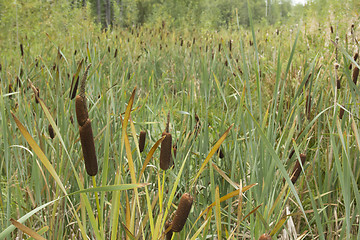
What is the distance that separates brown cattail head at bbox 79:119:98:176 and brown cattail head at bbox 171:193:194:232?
169mm

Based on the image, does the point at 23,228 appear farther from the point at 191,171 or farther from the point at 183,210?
the point at 191,171

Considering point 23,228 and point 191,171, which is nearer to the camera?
point 23,228

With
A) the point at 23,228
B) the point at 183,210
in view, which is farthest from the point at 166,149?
the point at 23,228

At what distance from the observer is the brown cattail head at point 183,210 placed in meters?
0.54

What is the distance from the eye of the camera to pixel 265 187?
86 cm

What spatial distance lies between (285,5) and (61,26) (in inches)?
1620

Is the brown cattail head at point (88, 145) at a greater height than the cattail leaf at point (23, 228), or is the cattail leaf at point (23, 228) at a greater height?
the brown cattail head at point (88, 145)

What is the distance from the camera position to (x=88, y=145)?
55cm

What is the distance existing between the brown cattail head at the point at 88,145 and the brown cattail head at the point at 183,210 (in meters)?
0.17

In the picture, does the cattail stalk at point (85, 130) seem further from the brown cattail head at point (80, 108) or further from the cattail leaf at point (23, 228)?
the cattail leaf at point (23, 228)

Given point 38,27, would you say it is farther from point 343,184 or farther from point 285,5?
point 285,5

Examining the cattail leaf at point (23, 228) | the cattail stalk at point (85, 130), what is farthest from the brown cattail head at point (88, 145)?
the cattail leaf at point (23, 228)

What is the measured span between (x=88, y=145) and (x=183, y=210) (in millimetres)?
→ 193

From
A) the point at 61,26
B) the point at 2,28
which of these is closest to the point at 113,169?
the point at 2,28
